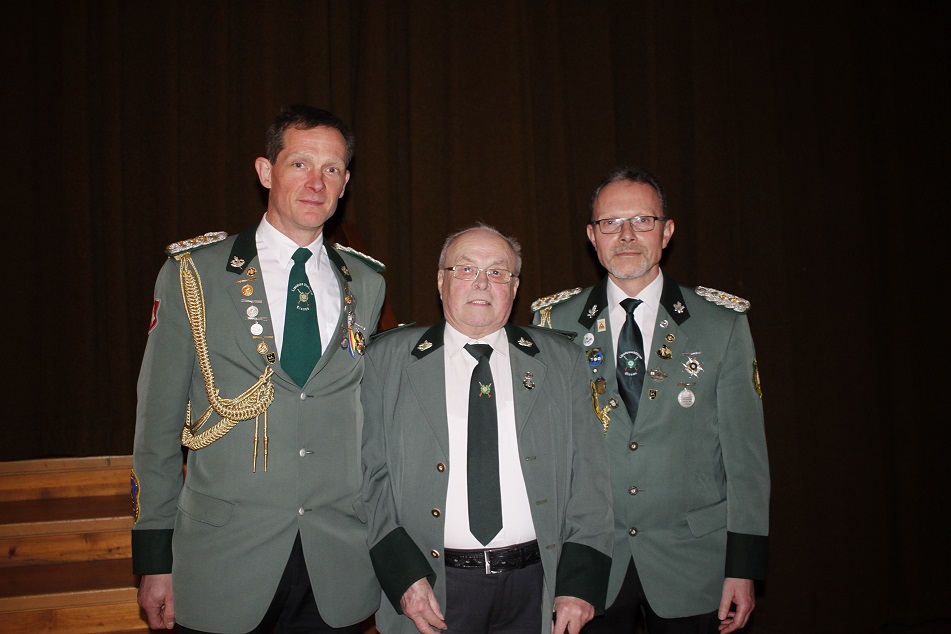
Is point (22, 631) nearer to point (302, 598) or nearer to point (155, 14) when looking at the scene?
point (302, 598)

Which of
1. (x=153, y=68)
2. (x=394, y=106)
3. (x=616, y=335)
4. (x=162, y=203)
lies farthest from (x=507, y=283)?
Result: (x=153, y=68)

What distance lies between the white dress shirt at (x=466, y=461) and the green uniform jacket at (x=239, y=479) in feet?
0.96

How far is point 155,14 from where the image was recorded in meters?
3.40

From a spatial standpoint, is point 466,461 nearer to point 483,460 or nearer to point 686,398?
point 483,460

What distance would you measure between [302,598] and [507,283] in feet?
3.38

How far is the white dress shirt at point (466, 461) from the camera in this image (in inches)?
69.1

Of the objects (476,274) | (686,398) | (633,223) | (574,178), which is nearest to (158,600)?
(476,274)

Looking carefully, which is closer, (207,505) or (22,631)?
(207,505)

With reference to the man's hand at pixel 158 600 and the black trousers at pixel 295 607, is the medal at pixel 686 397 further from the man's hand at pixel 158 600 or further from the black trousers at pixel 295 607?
the man's hand at pixel 158 600

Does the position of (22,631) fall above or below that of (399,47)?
below

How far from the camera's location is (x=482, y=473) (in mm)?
1745

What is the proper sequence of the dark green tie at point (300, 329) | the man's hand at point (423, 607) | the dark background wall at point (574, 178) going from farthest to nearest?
the dark background wall at point (574, 178) < the dark green tie at point (300, 329) < the man's hand at point (423, 607)

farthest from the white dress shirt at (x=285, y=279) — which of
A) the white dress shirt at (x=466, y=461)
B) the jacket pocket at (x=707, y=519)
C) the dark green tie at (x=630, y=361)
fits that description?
the jacket pocket at (x=707, y=519)

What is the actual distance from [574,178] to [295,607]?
8.75 ft
